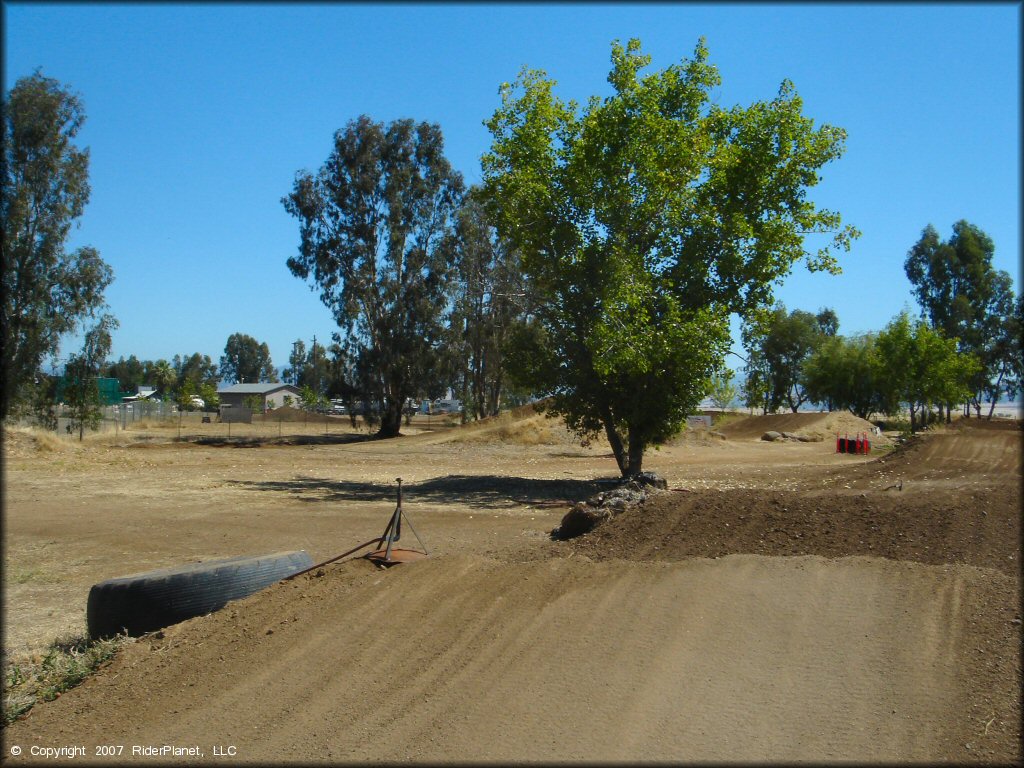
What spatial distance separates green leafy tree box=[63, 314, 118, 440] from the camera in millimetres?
41094

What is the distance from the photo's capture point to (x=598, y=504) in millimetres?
11883

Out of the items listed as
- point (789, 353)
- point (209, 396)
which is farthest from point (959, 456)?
point (209, 396)

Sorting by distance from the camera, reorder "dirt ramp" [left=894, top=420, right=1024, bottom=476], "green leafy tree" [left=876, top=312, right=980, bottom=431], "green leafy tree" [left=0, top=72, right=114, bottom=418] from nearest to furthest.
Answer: "dirt ramp" [left=894, top=420, right=1024, bottom=476]
"green leafy tree" [left=0, top=72, right=114, bottom=418]
"green leafy tree" [left=876, top=312, right=980, bottom=431]

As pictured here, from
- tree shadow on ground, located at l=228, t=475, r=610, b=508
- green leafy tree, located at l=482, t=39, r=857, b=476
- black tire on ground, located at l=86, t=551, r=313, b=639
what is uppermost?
green leafy tree, located at l=482, t=39, r=857, b=476

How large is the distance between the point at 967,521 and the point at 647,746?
5690mm

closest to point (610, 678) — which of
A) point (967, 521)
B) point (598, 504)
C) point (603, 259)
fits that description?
point (967, 521)

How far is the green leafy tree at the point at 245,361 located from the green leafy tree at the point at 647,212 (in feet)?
540

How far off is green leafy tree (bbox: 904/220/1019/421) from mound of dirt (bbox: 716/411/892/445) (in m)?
23.0

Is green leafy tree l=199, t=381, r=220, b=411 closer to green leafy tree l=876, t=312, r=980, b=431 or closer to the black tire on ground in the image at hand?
green leafy tree l=876, t=312, r=980, b=431

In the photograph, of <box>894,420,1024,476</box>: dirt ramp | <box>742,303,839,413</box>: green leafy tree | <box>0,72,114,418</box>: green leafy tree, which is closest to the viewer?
<box>894,420,1024,476</box>: dirt ramp

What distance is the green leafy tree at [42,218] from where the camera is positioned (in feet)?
122

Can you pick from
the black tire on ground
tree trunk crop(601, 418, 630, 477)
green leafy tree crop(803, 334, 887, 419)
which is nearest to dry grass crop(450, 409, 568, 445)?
tree trunk crop(601, 418, 630, 477)

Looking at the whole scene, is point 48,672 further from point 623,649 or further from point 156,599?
point 623,649

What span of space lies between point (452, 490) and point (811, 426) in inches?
1411
